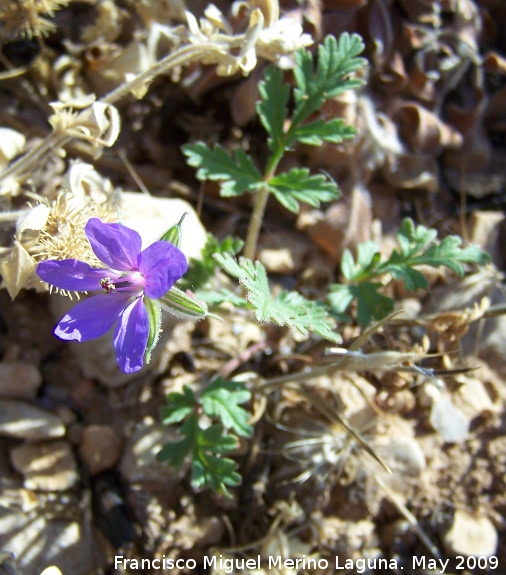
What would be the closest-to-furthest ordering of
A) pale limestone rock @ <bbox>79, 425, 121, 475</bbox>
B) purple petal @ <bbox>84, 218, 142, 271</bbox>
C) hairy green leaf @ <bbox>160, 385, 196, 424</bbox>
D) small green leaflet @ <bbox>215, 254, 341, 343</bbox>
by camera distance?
purple petal @ <bbox>84, 218, 142, 271</bbox> < small green leaflet @ <bbox>215, 254, 341, 343</bbox> < hairy green leaf @ <bbox>160, 385, 196, 424</bbox> < pale limestone rock @ <bbox>79, 425, 121, 475</bbox>

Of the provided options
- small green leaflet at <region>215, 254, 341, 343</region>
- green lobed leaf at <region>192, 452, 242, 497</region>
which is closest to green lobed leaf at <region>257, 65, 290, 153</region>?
small green leaflet at <region>215, 254, 341, 343</region>

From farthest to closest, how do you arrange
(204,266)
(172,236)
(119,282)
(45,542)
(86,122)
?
1. (204,266)
2. (45,542)
3. (86,122)
4. (119,282)
5. (172,236)

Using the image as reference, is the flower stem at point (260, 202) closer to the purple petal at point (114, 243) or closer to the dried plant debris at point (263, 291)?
the dried plant debris at point (263, 291)

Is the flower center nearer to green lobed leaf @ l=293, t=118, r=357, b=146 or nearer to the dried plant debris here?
the dried plant debris

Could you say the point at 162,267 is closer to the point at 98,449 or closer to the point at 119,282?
the point at 119,282

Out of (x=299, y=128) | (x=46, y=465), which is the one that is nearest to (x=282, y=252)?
(x=299, y=128)

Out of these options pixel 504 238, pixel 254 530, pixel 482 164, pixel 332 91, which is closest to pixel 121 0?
pixel 332 91

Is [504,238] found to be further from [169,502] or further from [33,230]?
[33,230]

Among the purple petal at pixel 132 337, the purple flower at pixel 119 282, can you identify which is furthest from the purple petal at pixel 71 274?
the purple petal at pixel 132 337
